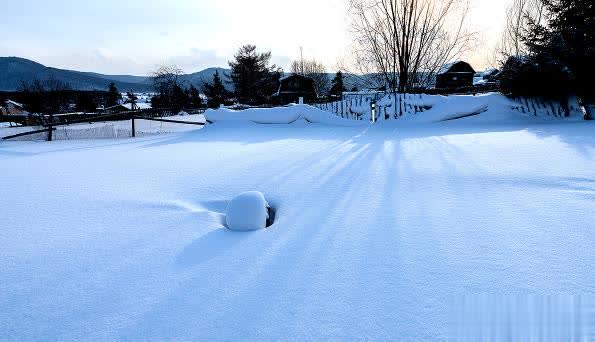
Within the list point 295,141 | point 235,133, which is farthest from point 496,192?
point 235,133

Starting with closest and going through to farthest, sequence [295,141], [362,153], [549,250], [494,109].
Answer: [549,250] → [362,153] → [295,141] → [494,109]

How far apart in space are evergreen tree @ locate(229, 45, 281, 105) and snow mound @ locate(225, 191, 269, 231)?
128 feet

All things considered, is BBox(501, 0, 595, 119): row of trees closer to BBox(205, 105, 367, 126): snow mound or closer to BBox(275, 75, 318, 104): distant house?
BBox(205, 105, 367, 126): snow mound

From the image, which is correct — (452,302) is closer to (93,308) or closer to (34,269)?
(93,308)

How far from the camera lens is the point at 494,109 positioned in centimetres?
968

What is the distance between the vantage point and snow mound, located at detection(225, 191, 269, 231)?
2.64 metres

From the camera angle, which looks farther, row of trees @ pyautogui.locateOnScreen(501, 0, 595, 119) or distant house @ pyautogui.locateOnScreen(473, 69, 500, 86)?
distant house @ pyautogui.locateOnScreen(473, 69, 500, 86)

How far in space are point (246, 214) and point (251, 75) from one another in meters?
41.3

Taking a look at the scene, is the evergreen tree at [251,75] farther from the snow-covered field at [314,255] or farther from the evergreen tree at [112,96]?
the snow-covered field at [314,255]

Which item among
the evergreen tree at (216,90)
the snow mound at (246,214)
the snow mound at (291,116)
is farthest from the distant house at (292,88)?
the snow mound at (246,214)

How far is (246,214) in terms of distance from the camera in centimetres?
266

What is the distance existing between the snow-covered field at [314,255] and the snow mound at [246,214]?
0.11 m

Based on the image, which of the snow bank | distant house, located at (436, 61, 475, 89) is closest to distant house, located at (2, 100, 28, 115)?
the snow bank

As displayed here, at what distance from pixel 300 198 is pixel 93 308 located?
1994mm
